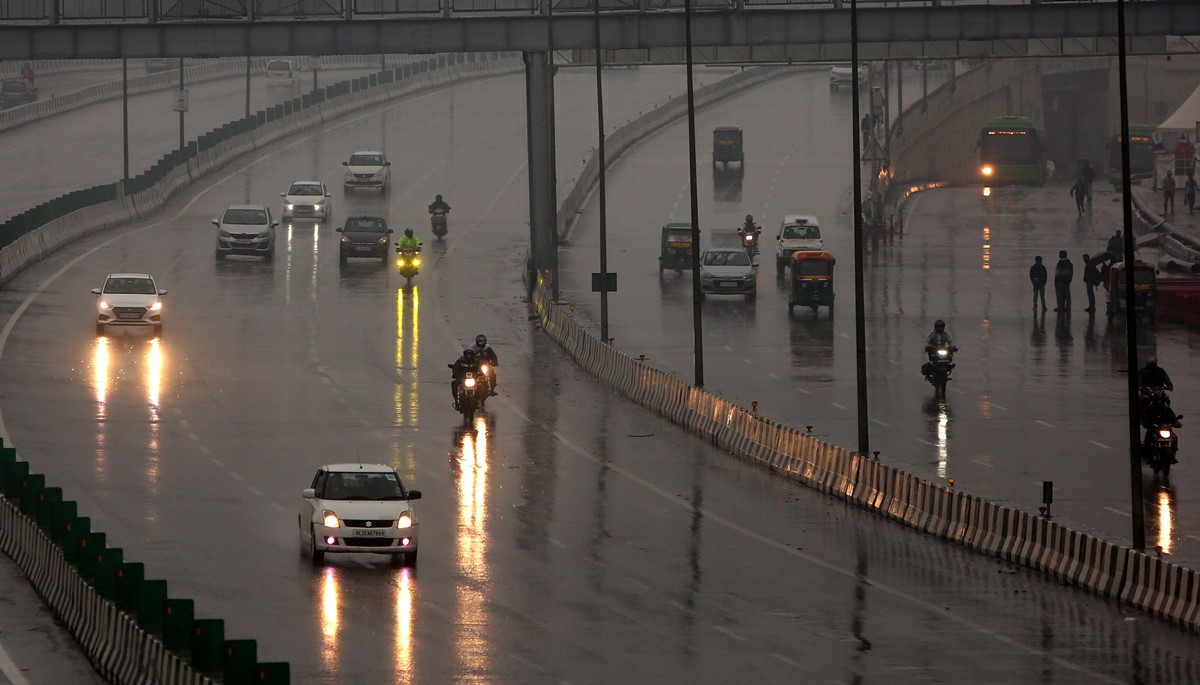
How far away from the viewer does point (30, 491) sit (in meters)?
28.0

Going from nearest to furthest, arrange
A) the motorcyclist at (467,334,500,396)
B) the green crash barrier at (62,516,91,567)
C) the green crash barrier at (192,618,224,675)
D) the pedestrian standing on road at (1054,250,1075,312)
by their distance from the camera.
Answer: the green crash barrier at (192,618,224,675), the green crash barrier at (62,516,91,567), the motorcyclist at (467,334,500,396), the pedestrian standing on road at (1054,250,1075,312)

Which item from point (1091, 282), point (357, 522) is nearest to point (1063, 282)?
point (1091, 282)

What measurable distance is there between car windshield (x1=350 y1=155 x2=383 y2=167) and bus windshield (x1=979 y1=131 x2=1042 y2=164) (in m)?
25.8

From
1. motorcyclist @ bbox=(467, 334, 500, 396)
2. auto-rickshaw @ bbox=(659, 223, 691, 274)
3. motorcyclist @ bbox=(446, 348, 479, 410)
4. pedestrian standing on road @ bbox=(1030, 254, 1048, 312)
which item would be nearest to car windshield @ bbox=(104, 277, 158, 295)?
motorcyclist @ bbox=(467, 334, 500, 396)

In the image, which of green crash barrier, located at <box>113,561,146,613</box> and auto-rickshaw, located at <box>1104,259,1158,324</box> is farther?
auto-rickshaw, located at <box>1104,259,1158,324</box>

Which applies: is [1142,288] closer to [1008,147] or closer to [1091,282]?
[1091,282]

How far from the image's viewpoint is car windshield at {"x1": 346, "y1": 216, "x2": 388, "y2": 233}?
221 ft

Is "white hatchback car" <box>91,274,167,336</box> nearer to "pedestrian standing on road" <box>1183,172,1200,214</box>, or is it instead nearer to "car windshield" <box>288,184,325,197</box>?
"car windshield" <box>288,184,325,197</box>

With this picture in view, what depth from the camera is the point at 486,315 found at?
5809cm

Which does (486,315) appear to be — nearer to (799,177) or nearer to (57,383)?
(57,383)

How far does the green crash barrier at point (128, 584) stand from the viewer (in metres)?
22.4

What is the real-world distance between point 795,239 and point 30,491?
44.2 meters

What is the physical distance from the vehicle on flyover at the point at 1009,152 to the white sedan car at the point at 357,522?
231ft

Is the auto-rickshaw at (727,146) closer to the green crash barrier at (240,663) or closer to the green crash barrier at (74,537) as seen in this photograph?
the green crash barrier at (74,537)
